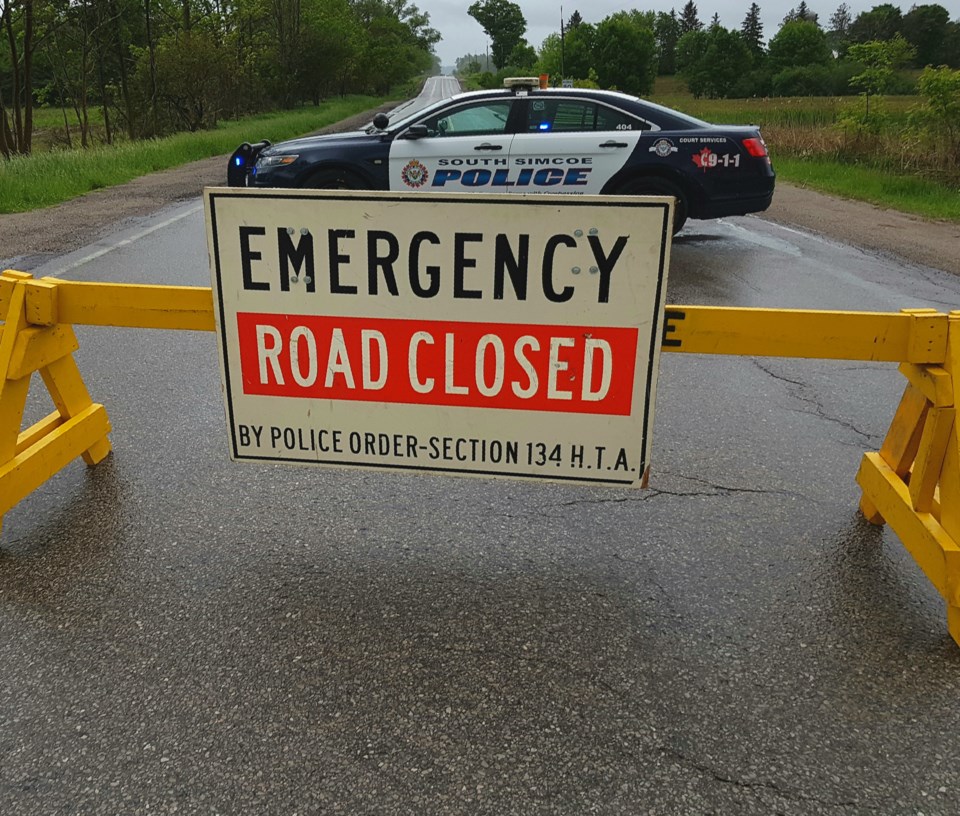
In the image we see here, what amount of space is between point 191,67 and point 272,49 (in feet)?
65.6

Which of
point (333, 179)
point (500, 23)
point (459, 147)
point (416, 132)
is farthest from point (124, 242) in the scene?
point (500, 23)

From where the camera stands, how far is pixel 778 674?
8.21ft

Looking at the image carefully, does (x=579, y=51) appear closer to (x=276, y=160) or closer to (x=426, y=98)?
(x=426, y=98)

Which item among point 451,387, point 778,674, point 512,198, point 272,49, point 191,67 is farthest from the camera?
point 272,49

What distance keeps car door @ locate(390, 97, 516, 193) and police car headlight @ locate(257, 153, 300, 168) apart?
3.75 ft

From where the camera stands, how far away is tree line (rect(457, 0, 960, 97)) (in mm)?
69438

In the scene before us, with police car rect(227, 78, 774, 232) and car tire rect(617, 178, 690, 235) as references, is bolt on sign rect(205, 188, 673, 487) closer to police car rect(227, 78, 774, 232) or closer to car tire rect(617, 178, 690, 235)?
police car rect(227, 78, 774, 232)

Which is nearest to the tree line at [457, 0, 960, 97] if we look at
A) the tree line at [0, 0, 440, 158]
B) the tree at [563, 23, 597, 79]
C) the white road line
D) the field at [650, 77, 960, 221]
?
the tree at [563, 23, 597, 79]

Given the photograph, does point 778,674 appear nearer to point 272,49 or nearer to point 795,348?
point 795,348

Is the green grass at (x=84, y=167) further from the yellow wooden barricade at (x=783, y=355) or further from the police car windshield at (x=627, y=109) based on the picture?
the yellow wooden barricade at (x=783, y=355)

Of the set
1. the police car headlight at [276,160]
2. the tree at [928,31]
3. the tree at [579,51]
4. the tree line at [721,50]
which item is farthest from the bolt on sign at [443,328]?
the tree at [928,31]

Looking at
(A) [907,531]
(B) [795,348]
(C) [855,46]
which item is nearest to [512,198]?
(B) [795,348]

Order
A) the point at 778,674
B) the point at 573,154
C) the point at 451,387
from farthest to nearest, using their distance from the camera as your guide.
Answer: the point at 573,154, the point at 451,387, the point at 778,674

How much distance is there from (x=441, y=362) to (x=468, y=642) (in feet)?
3.05
